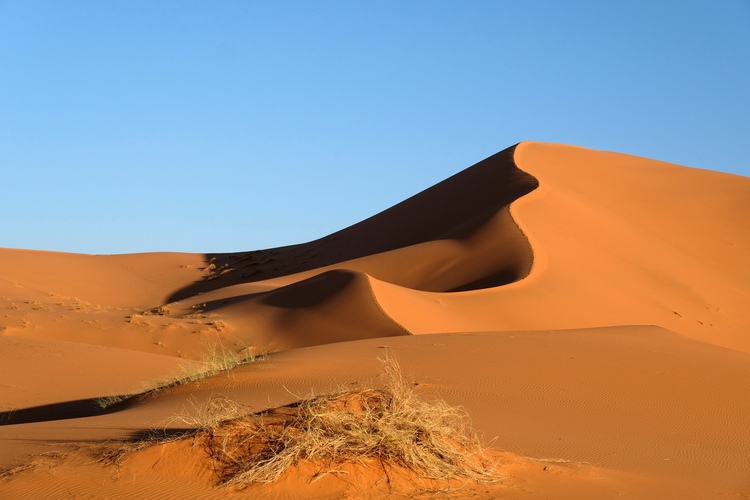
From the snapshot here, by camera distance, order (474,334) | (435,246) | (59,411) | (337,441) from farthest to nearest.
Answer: (435,246) < (474,334) < (59,411) < (337,441)

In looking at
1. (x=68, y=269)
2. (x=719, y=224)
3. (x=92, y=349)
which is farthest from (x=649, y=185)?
(x=92, y=349)

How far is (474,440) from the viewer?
275 inches

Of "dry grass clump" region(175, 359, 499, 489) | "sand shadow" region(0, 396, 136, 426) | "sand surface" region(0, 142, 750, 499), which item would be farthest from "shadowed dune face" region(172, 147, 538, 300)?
"dry grass clump" region(175, 359, 499, 489)

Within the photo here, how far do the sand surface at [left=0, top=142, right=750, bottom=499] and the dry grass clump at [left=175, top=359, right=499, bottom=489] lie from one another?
0.12 meters

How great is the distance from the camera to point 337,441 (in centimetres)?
621

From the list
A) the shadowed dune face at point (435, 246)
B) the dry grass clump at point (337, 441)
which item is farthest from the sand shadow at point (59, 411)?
the shadowed dune face at point (435, 246)

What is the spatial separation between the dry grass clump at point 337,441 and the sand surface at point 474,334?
12cm

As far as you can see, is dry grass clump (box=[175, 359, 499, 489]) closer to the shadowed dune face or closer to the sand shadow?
the sand shadow

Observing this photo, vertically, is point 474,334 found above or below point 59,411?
above

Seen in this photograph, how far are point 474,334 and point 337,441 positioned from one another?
343 inches

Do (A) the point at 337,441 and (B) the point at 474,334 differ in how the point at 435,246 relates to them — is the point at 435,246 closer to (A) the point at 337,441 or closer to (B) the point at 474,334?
(B) the point at 474,334

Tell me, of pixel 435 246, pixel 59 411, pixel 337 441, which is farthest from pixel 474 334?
pixel 435 246

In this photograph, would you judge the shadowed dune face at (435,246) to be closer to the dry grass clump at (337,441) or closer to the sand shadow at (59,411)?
the sand shadow at (59,411)

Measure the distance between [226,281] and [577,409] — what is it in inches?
1203
